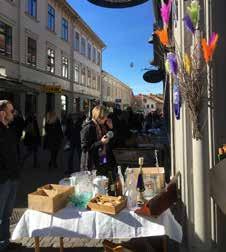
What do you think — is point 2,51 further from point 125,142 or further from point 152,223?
point 152,223

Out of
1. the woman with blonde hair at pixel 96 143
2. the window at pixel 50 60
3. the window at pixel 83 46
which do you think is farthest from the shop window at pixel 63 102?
the woman with blonde hair at pixel 96 143

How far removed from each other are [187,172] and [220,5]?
5.79 ft

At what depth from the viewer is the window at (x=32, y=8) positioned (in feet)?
85.6

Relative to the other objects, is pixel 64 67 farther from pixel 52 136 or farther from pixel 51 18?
pixel 52 136

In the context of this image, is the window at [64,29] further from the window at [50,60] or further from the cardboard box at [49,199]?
the cardboard box at [49,199]

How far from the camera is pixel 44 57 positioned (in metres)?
29.0

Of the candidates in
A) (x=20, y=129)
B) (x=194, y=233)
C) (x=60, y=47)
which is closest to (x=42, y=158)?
(x=20, y=129)

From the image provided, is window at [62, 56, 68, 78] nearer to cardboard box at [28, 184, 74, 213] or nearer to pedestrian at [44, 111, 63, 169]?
pedestrian at [44, 111, 63, 169]

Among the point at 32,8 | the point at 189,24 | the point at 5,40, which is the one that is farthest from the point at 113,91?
the point at 189,24

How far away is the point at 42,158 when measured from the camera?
15977 mm

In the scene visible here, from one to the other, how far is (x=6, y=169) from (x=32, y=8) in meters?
23.1

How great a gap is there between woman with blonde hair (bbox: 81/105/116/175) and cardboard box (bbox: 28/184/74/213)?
64.6 inches

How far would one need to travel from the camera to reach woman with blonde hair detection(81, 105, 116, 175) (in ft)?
19.9

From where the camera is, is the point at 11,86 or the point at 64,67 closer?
the point at 11,86
